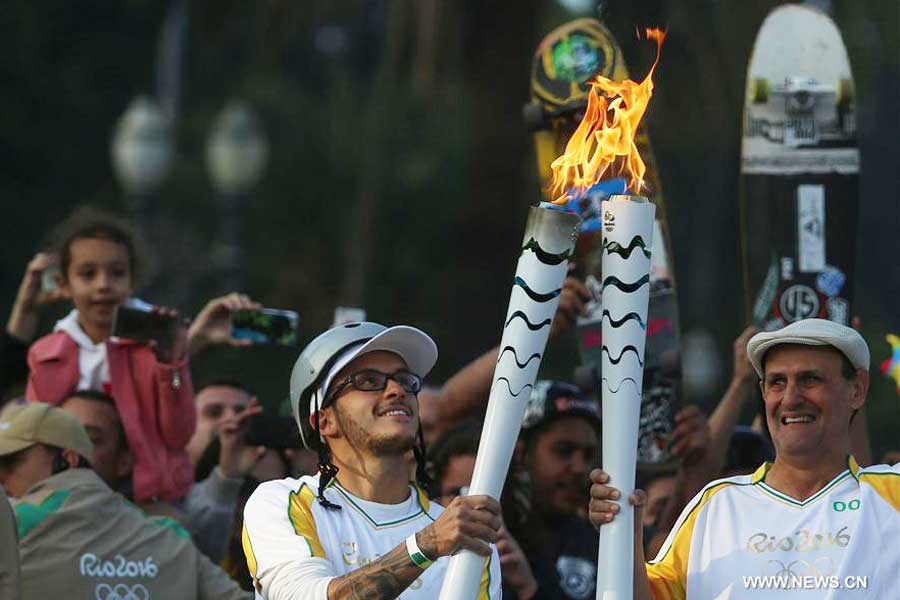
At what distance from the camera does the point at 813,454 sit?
480cm

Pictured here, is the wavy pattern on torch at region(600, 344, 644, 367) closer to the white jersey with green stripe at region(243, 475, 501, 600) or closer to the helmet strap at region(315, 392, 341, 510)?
the white jersey with green stripe at region(243, 475, 501, 600)

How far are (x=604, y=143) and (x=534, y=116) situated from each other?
2.35 metres

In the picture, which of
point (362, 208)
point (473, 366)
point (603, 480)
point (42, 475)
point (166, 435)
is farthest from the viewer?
point (362, 208)

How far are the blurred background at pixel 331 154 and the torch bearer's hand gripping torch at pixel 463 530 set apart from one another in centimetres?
1001

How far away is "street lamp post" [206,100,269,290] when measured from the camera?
48.1 feet

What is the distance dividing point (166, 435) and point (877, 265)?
40.5 feet

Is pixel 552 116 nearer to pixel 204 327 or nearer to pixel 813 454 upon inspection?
pixel 204 327

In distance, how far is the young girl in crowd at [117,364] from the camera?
6543 millimetres

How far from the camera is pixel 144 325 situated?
6602 mm

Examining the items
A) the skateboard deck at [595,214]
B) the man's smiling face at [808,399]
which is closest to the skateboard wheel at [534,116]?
the skateboard deck at [595,214]

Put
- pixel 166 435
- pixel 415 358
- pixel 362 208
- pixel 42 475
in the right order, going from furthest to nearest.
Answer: pixel 362 208 → pixel 166 435 → pixel 42 475 → pixel 415 358

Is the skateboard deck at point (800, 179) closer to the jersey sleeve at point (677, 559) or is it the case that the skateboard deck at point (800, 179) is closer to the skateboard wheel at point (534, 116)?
the skateboard wheel at point (534, 116)

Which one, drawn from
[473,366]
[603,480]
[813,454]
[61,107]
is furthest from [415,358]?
[61,107]

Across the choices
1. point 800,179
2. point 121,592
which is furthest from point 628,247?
point 800,179
